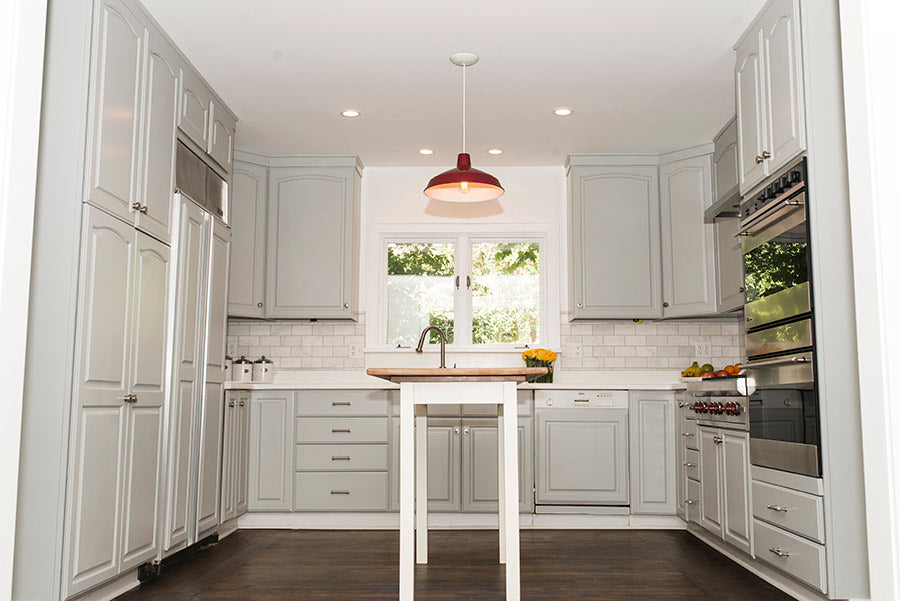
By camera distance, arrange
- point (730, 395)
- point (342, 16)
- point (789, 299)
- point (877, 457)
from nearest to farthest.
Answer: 1. point (877, 457)
2. point (789, 299)
3. point (342, 16)
4. point (730, 395)

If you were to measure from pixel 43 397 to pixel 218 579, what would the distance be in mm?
1360

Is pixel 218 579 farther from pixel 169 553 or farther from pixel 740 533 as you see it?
pixel 740 533

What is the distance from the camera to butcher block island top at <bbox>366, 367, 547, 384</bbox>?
303 centimetres

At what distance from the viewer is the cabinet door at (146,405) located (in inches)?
131

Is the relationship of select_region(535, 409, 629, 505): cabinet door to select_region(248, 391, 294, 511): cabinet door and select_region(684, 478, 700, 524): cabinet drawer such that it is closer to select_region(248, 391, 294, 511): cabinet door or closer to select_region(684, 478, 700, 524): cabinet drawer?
select_region(684, 478, 700, 524): cabinet drawer

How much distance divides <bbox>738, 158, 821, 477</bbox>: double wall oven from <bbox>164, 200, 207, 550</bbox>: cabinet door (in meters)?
2.83

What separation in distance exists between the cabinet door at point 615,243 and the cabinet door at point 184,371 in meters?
2.72

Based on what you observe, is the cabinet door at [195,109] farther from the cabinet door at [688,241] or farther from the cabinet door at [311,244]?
the cabinet door at [688,241]

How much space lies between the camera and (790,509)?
3.10 m

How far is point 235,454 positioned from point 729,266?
348 cm

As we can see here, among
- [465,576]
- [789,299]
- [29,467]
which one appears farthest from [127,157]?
[789,299]

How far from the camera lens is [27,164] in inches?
80.5

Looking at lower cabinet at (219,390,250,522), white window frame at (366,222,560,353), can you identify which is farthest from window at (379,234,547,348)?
lower cabinet at (219,390,250,522)

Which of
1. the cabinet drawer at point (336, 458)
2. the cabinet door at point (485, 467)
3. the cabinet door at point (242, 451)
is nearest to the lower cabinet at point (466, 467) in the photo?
the cabinet door at point (485, 467)
